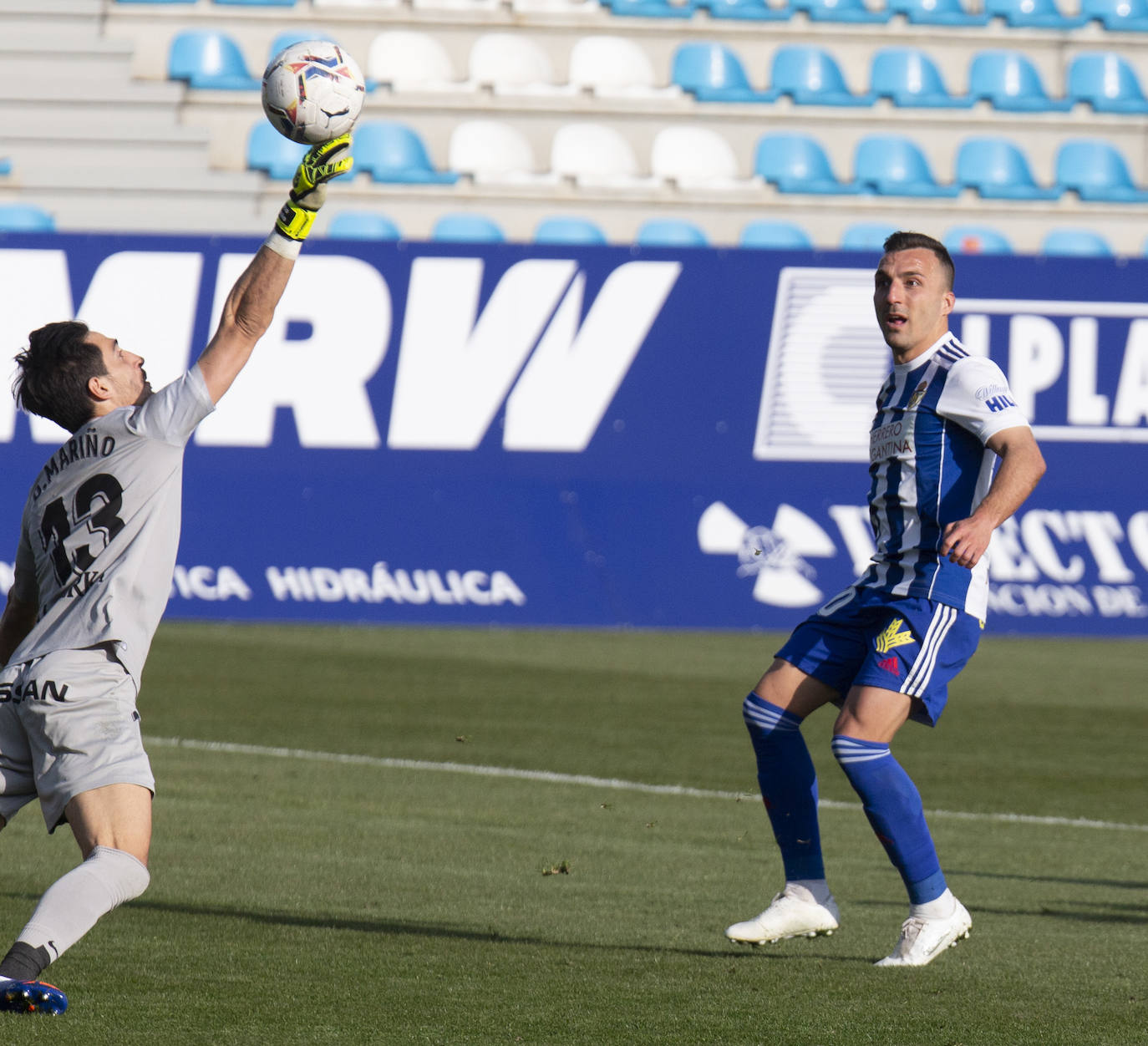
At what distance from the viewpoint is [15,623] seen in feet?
15.9

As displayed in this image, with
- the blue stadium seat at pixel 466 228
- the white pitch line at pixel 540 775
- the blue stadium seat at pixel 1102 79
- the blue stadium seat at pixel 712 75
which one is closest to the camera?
the white pitch line at pixel 540 775

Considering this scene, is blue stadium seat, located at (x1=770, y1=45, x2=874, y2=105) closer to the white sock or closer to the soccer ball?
the soccer ball

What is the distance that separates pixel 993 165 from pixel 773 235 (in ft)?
11.1

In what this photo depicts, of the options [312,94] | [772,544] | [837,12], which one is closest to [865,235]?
[837,12]

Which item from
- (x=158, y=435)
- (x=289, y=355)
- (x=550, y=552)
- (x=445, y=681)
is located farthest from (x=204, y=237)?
(x=158, y=435)

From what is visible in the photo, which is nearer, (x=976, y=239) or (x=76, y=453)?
(x=76, y=453)

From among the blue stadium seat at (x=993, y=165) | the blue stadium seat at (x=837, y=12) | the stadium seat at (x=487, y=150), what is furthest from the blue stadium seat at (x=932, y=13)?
the stadium seat at (x=487, y=150)

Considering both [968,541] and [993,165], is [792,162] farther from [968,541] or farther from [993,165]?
[968,541]

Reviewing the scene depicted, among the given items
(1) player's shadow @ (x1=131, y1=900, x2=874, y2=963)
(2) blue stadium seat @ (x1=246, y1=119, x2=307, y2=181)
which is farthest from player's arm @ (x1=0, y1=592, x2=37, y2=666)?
(2) blue stadium seat @ (x1=246, y1=119, x2=307, y2=181)

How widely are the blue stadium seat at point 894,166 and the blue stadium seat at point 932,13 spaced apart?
5.84ft

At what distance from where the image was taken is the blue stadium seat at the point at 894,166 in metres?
22.0

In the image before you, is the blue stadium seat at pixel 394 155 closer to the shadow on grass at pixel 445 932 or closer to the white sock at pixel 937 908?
the shadow on grass at pixel 445 932

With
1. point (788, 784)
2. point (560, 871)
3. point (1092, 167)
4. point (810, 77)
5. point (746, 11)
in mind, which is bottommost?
point (560, 871)

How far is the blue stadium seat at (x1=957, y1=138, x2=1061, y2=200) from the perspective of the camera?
74.2ft
